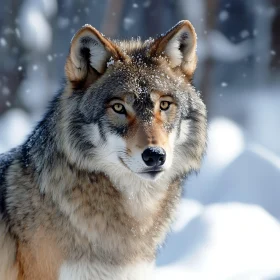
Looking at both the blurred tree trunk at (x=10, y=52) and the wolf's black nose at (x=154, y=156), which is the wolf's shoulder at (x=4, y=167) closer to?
the wolf's black nose at (x=154, y=156)

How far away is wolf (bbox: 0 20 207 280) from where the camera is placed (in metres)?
3.09

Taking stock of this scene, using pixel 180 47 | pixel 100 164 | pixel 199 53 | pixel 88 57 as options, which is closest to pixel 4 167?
pixel 100 164

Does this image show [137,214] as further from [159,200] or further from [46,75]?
[46,75]

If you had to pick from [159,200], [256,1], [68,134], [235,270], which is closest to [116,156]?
[68,134]

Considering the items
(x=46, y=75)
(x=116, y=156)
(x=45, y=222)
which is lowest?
(x=46, y=75)

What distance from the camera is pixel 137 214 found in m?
3.35

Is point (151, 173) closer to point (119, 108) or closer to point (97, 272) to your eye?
point (119, 108)

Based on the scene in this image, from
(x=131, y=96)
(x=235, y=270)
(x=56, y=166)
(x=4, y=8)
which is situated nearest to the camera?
(x=131, y=96)

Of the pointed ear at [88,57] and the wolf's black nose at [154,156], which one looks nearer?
the wolf's black nose at [154,156]

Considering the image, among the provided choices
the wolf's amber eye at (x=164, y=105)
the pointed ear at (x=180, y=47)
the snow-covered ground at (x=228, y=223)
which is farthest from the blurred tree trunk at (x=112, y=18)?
the wolf's amber eye at (x=164, y=105)

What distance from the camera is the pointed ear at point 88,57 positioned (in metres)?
3.12

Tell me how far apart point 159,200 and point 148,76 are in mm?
787

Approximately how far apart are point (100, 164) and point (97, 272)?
2.00 feet

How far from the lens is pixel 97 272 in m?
3.17
